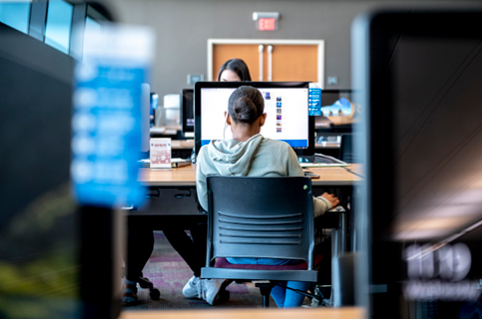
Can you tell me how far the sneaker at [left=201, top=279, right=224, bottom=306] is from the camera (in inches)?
83.5

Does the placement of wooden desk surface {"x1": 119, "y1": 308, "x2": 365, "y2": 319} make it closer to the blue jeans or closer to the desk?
the desk

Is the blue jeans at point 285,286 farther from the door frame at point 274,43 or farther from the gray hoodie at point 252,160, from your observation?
the door frame at point 274,43

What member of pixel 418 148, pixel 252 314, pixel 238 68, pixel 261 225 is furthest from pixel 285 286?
pixel 238 68

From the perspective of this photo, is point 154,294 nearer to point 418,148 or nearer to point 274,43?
point 418,148

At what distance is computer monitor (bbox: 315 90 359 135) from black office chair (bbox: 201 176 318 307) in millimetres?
2187


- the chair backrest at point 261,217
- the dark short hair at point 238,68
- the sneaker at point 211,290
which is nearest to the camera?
the chair backrest at point 261,217

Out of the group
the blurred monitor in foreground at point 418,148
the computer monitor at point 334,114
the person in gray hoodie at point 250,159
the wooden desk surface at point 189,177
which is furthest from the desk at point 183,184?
the computer monitor at point 334,114

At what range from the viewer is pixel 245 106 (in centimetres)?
162

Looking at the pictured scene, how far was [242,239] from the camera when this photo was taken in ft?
4.62

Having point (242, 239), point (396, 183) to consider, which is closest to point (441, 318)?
point (396, 183)

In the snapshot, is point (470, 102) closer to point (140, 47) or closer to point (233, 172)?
point (140, 47)

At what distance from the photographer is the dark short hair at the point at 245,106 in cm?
162

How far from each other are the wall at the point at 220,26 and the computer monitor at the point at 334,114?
9.74 feet

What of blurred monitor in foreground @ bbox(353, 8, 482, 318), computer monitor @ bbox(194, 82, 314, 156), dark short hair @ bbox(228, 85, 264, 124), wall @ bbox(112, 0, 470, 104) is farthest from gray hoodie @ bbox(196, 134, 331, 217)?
wall @ bbox(112, 0, 470, 104)
